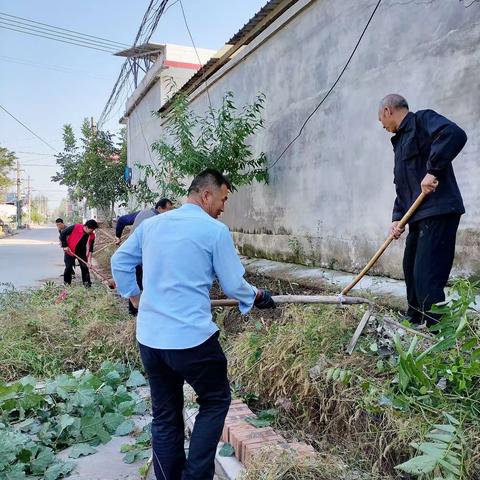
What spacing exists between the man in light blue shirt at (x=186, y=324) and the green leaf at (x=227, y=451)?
1.01 feet

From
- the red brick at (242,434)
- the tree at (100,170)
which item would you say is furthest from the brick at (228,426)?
the tree at (100,170)

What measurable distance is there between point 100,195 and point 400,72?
1703 cm

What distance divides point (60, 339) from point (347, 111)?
12.2 ft

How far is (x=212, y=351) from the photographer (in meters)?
2.05

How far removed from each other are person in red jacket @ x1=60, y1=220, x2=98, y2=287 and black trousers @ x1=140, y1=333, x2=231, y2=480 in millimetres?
6581

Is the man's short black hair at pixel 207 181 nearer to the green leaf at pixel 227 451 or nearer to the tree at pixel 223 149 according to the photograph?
the green leaf at pixel 227 451

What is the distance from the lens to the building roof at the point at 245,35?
6.18 m

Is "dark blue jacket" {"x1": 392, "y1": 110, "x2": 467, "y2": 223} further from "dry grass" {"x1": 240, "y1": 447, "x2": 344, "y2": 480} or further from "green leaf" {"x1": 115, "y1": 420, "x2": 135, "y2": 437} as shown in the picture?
"green leaf" {"x1": 115, "y1": 420, "x2": 135, "y2": 437}

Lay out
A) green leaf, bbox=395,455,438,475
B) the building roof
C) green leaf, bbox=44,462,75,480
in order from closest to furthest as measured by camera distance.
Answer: green leaf, bbox=395,455,438,475 → green leaf, bbox=44,462,75,480 → the building roof

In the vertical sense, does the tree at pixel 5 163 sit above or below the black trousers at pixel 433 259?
above

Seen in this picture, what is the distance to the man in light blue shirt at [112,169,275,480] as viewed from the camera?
202 cm

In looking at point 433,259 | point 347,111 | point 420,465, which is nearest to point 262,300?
point 420,465

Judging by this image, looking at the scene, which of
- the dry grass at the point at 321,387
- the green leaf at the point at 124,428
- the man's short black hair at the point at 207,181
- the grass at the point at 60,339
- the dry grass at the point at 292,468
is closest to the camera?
the dry grass at the point at 292,468

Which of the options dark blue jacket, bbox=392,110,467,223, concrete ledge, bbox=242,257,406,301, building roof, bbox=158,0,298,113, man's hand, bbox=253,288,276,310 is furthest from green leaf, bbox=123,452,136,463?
building roof, bbox=158,0,298,113
